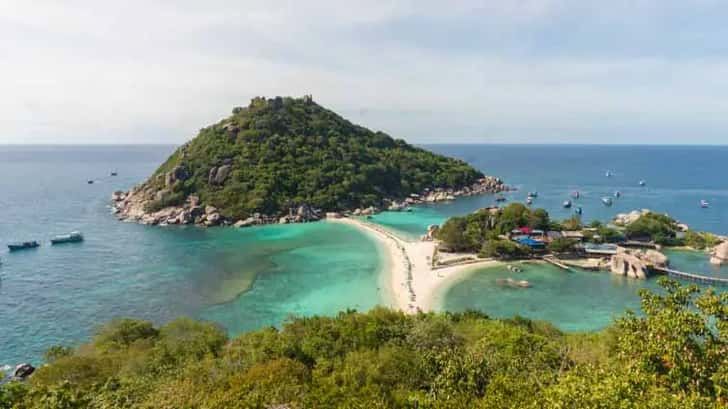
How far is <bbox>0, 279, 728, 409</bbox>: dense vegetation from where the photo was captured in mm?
9672

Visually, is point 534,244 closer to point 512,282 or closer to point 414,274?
point 512,282

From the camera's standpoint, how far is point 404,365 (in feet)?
54.2

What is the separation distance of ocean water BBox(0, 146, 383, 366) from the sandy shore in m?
1.75

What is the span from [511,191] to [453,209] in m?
29.2

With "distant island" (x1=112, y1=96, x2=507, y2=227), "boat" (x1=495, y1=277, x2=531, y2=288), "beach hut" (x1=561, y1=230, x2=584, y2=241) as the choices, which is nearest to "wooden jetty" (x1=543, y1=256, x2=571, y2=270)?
"beach hut" (x1=561, y1=230, x2=584, y2=241)

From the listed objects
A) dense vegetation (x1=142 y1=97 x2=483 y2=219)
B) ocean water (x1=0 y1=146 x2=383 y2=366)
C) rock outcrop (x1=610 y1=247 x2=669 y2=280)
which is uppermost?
dense vegetation (x1=142 y1=97 x2=483 y2=219)

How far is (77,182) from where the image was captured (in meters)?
118

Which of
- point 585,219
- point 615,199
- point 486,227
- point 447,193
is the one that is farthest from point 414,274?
point 615,199

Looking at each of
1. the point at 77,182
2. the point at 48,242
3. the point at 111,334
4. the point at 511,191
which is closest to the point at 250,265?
the point at 111,334

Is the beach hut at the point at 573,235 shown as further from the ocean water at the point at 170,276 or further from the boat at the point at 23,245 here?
the boat at the point at 23,245

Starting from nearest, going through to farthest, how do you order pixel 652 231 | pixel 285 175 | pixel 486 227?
1. pixel 652 231
2. pixel 486 227
3. pixel 285 175

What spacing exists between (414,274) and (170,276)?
25.4m

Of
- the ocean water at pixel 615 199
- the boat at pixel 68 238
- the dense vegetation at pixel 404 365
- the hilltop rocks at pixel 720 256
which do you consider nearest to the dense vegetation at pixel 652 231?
the hilltop rocks at pixel 720 256

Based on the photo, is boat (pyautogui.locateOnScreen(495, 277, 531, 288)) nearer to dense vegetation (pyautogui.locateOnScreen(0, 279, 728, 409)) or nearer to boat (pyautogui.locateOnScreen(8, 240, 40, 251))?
dense vegetation (pyautogui.locateOnScreen(0, 279, 728, 409))
